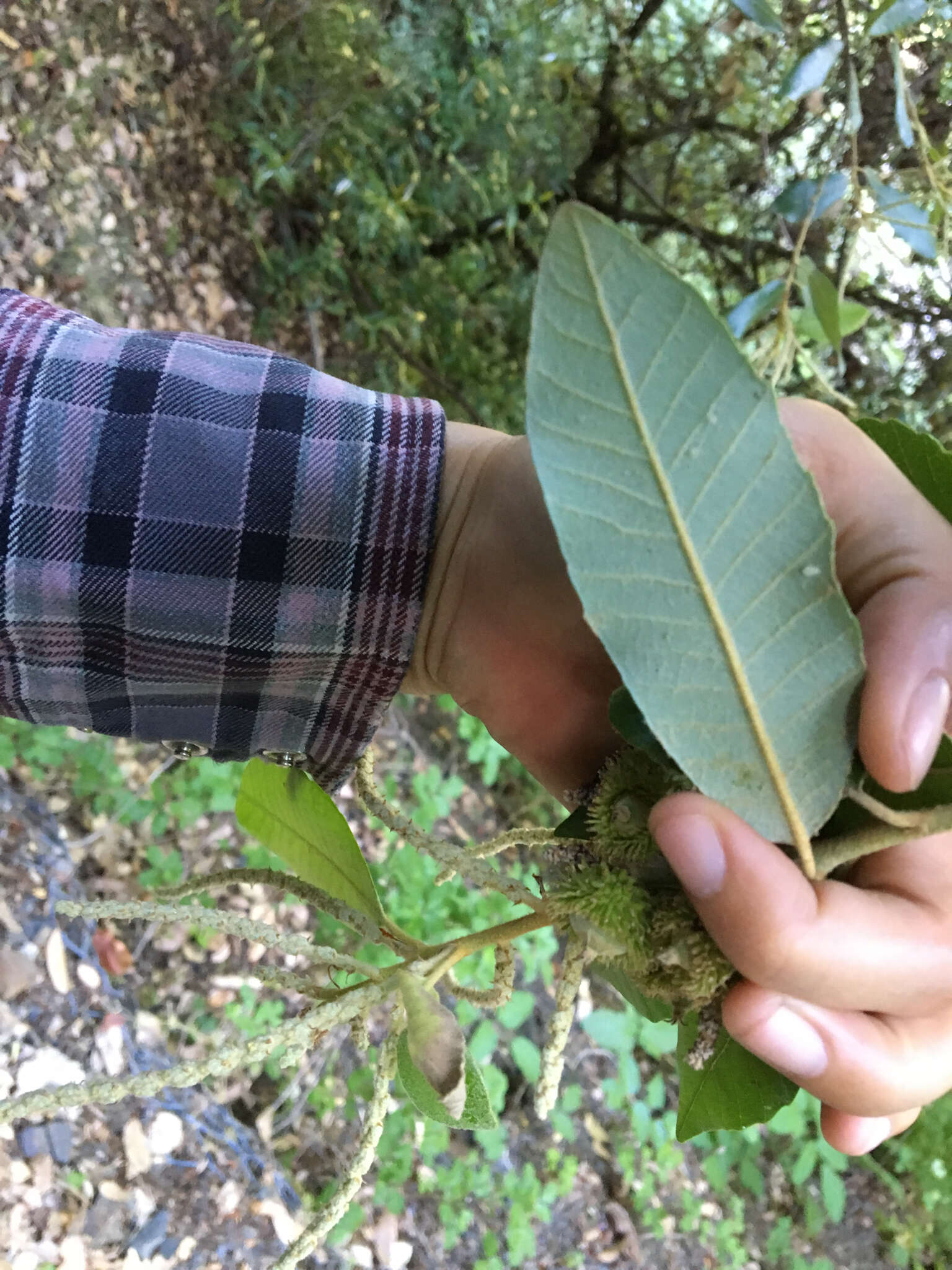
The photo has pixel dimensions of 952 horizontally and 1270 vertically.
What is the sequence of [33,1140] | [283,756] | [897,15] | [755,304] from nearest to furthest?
[283,756] < [897,15] < [33,1140] < [755,304]

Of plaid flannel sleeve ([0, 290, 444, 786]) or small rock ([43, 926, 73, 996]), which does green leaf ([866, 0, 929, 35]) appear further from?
small rock ([43, 926, 73, 996])

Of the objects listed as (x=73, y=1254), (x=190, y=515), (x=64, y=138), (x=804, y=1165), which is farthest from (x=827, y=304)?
(x=804, y=1165)

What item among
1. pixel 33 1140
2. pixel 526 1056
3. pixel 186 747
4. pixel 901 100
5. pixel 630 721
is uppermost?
pixel 901 100

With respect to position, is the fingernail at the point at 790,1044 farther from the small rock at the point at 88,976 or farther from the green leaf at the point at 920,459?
the small rock at the point at 88,976

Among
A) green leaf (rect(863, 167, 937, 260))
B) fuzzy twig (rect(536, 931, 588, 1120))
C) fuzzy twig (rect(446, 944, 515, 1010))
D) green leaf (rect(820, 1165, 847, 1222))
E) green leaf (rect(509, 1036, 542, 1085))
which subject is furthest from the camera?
green leaf (rect(820, 1165, 847, 1222))

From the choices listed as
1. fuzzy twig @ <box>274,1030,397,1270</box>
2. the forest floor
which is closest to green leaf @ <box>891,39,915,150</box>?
fuzzy twig @ <box>274,1030,397,1270</box>

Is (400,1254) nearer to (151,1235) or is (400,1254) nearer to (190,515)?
(151,1235)

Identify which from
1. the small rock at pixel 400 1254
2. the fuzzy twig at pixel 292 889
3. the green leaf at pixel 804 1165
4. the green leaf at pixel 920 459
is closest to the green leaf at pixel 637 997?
the fuzzy twig at pixel 292 889
